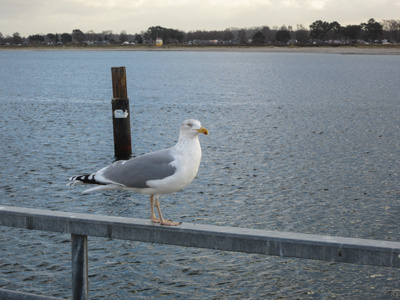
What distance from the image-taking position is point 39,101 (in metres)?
47.0

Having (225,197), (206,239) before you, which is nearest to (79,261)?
(206,239)

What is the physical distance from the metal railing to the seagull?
122 centimetres

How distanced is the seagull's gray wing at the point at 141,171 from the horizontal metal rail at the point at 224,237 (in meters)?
1.40

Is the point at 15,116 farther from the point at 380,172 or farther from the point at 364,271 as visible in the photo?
the point at 364,271

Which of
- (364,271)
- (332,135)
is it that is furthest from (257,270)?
(332,135)

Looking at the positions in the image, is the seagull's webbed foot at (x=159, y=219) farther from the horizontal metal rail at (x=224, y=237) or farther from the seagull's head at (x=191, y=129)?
the seagull's head at (x=191, y=129)

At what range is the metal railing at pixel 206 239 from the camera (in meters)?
3.48

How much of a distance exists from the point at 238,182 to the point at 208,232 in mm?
13751

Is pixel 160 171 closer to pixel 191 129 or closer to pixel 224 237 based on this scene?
pixel 191 129

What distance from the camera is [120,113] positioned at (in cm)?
1928

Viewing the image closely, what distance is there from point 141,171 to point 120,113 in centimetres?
1390

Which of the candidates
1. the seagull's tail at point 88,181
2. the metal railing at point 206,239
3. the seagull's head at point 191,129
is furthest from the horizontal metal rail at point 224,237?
the seagull's head at point 191,129

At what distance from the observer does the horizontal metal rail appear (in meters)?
3.47

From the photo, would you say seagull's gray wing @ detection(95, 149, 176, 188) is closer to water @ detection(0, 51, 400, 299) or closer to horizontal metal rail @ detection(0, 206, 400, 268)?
horizontal metal rail @ detection(0, 206, 400, 268)
